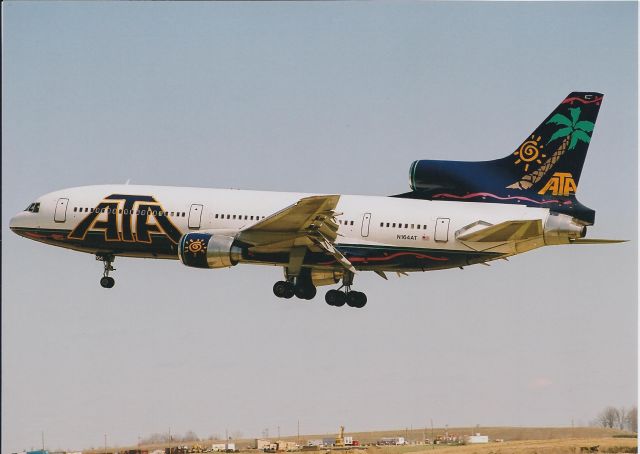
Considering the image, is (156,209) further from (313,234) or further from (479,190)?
(479,190)

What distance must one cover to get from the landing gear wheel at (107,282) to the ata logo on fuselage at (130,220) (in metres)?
3.15

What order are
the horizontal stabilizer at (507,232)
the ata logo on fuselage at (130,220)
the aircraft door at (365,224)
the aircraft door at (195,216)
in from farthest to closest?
the ata logo on fuselage at (130,220) < the aircraft door at (195,216) < the aircraft door at (365,224) < the horizontal stabilizer at (507,232)

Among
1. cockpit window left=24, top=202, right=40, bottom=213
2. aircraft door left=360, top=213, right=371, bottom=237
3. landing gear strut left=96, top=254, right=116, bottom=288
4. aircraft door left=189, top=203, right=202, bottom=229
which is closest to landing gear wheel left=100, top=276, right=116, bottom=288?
landing gear strut left=96, top=254, right=116, bottom=288

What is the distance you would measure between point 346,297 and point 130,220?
36.1 feet

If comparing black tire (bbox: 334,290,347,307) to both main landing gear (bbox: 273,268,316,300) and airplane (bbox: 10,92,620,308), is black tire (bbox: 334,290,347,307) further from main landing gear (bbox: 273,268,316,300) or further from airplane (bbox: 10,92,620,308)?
main landing gear (bbox: 273,268,316,300)

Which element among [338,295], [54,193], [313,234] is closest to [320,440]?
[338,295]

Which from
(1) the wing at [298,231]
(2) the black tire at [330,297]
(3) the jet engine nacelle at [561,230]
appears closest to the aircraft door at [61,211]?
(1) the wing at [298,231]

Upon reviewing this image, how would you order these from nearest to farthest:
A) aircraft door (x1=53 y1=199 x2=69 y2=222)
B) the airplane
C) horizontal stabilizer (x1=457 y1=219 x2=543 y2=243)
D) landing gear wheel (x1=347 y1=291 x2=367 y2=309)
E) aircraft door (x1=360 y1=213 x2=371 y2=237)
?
horizontal stabilizer (x1=457 y1=219 x2=543 y2=243) < the airplane < aircraft door (x1=360 y1=213 x2=371 y2=237) < landing gear wheel (x1=347 y1=291 x2=367 y2=309) < aircraft door (x1=53 y1=199 x2=69 y2=222)

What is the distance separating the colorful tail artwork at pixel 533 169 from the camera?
52625 mm

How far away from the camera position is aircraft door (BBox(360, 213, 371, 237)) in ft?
175

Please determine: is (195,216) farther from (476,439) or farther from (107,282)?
(476,439)

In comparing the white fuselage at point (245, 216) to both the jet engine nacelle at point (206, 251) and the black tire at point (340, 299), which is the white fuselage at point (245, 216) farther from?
the black tire at point (340, 299)

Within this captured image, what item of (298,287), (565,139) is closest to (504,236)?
(565,139)

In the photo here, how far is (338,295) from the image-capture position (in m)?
56.1
